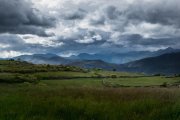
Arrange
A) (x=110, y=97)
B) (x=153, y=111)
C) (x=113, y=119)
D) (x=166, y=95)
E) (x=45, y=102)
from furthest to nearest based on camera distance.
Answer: (x=166, y=95) < (x=110, y=97) < (x=45, y=102) < (x=153, y=111) < (x=113, y=119)

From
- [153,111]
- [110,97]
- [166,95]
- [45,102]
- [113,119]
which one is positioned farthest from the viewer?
[166,95]

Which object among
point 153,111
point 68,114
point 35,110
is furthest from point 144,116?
point 35,110

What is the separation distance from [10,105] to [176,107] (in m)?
6.55

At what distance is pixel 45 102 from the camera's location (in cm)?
1598

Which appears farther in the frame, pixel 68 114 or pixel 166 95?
pixel 166 95

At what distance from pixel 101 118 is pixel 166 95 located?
252 inches

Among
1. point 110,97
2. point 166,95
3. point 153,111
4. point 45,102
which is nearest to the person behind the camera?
point 153,111

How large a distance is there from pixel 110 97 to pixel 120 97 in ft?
1.61

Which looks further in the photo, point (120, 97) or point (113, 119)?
point (120, 97)

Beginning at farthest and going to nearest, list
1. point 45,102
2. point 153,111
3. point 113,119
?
point 45,102, point 153,111, point 113,119

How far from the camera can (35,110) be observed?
14.7 m

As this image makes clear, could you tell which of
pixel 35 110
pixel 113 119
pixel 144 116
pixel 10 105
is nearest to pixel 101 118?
pixel 113 119

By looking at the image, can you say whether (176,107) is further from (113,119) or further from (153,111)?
(113,119)

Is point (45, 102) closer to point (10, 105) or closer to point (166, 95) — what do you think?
point (10, 105)
